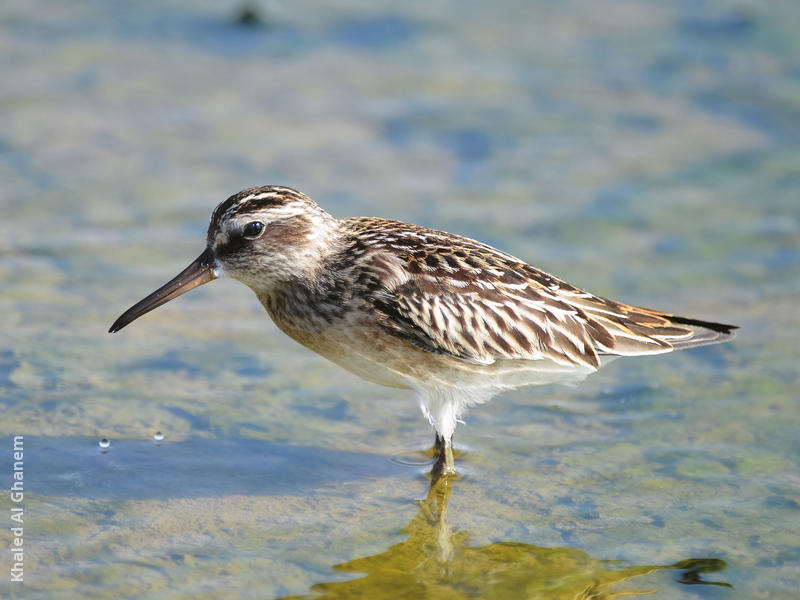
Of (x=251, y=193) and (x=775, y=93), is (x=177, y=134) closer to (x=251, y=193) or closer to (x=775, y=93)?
(x=251, y=193)

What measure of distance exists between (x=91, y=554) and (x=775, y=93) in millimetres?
10987

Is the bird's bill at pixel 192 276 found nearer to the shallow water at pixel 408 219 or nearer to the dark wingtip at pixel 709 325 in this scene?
the shallow water at pixel 408 219

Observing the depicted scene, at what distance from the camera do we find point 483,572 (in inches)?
307

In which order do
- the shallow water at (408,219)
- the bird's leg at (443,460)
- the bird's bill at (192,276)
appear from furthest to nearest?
the bird's leg at (443,460) → the bird's bill at (192,276) → the shallow water at (408,219)

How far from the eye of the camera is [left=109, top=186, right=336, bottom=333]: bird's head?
8477 mm

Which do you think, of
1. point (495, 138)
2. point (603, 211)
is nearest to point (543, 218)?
point (603, 211)

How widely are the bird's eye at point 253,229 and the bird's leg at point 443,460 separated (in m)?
2.03

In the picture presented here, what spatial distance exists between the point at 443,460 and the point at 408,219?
4.15m

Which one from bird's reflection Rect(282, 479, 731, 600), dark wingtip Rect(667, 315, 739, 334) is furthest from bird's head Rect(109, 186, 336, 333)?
dark wingtip Rect(667, 315, 739, 334)

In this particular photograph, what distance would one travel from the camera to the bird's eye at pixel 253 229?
8.47 meters

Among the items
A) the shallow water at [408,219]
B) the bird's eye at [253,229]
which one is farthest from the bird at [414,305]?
the shallow water at [408,219]

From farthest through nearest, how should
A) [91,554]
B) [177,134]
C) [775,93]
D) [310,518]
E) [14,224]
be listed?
[775,93], [177,134], [14,224], [310,518], [91,554]

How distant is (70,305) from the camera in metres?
10.5

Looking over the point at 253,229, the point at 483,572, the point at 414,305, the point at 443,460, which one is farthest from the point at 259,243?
the point at 483,572
